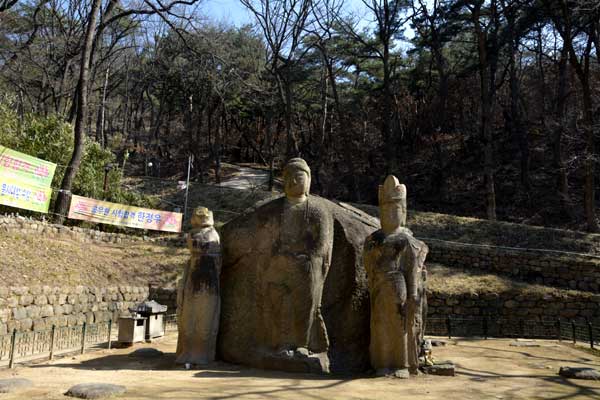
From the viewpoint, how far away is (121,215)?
21.6m

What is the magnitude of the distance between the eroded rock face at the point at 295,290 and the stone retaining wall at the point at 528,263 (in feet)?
42.4

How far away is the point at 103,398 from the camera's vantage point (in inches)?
244

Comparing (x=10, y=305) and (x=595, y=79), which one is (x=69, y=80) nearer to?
(x=10, y=305)

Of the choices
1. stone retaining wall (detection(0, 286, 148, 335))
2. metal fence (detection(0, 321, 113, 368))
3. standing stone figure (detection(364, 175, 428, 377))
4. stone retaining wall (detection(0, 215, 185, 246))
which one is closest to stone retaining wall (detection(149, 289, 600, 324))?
stone retaining wall (detection(0, 286, 148, 335))

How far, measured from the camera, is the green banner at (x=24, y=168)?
15.7m

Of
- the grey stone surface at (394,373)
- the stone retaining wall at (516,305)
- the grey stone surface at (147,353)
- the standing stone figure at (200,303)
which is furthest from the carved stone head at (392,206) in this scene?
the stone retaining wall at (516,305)

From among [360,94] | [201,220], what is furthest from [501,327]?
[360,94]

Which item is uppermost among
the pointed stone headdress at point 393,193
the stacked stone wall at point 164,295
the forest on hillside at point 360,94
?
the forest on hillside at point 360,94

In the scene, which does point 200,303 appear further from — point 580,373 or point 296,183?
point 580,373

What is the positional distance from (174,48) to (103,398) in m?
32.4

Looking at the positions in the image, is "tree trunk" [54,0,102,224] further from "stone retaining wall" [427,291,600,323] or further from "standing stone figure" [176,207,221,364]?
"stone retaining wall" [427,291,600,323]

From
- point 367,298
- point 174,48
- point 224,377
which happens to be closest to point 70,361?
point 224,377

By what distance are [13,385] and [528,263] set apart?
18892 millimetres

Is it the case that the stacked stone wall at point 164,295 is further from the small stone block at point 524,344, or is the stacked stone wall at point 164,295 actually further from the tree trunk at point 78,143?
the small stone block at point 524,344
